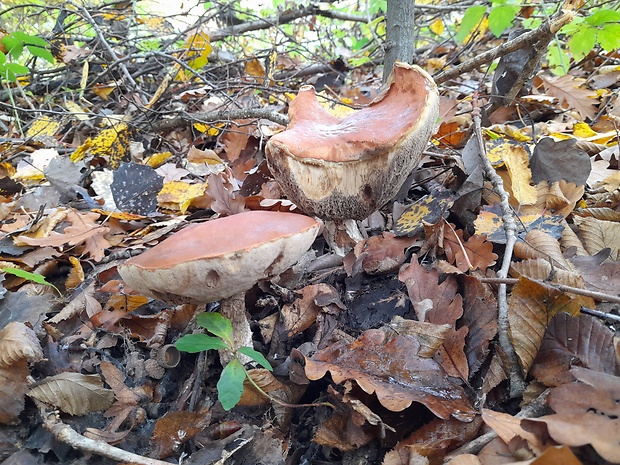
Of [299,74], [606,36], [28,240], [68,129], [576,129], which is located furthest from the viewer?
[299,74]

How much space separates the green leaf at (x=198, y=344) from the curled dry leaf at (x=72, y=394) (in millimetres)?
397

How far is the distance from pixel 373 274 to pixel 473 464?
89 centimetres

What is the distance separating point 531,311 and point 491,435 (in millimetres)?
419

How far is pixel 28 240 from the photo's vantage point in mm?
2268

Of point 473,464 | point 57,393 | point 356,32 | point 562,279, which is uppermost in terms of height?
point 356,32

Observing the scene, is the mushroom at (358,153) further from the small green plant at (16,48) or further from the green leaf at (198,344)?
the small green plant at (16,48)

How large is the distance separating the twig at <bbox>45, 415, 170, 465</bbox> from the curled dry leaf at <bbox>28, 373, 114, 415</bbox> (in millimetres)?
89

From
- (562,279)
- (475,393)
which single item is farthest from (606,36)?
(475,393)

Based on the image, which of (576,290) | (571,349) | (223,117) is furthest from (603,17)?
(223,117)

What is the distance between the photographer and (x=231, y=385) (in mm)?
1235

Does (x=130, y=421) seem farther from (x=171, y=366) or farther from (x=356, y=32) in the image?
(x=356, y=32)

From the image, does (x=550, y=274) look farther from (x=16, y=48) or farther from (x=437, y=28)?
(x=437, y=28)

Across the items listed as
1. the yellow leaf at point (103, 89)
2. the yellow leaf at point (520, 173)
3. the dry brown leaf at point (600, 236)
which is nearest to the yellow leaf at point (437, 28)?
the yellow leaf at point (103, 89)

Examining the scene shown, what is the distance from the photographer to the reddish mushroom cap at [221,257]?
4.04 ft
